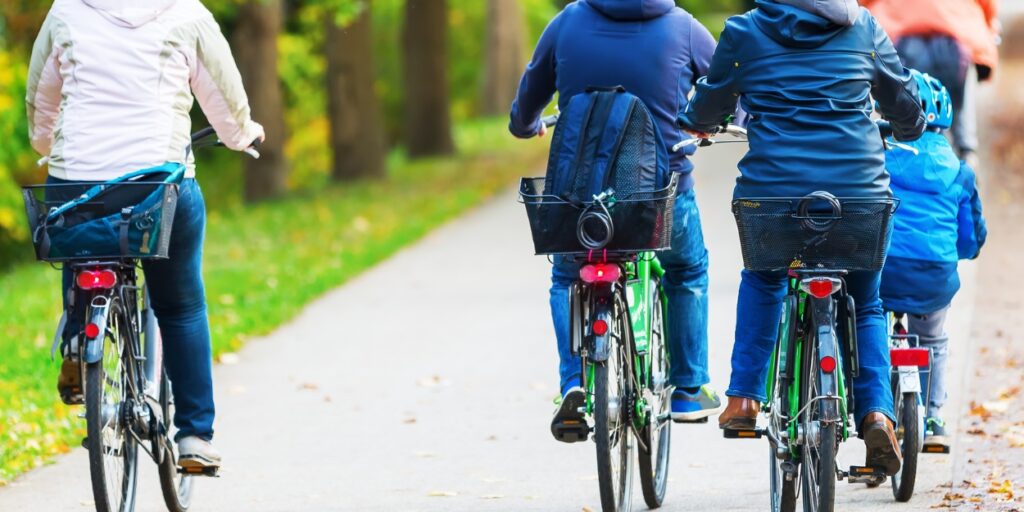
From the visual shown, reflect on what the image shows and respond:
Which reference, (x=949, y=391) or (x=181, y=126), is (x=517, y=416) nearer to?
(x=949, y=391)

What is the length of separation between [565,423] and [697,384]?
915 mm

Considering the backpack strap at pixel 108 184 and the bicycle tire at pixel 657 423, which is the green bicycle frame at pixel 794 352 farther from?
the backpack strap at pixel 108 184

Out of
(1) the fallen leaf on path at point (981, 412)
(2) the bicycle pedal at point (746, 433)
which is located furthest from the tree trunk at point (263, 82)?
(2) the bicycle pedal at point (746, 433)

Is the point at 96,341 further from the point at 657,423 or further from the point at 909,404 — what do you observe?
the point at 909,404

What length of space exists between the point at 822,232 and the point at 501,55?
103 ft

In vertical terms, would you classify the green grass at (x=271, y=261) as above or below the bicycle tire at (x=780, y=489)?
below

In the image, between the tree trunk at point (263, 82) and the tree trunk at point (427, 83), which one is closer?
the tree trunk at point (263, 82)

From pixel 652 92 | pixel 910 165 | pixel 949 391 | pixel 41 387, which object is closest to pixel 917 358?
pixel 910 165

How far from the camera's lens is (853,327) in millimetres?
5156

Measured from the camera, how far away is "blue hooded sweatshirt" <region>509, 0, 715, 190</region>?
568cm

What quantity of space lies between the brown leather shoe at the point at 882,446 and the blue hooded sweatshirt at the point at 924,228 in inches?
37.6

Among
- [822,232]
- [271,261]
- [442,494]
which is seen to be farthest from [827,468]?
[271,261]

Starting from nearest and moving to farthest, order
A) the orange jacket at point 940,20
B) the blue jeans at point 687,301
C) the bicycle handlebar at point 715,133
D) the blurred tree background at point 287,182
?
1. the bicycle handlebar at point 715,133
2. the blue jeans at point 687,301
3. the orange jacket at point 940,20
4. the blurred tree background at point 287,182

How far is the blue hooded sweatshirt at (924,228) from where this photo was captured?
19.4 ft
